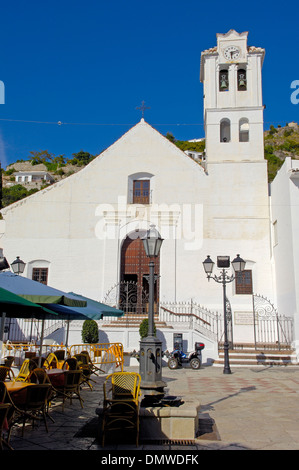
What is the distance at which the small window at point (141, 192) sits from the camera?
2189 cm

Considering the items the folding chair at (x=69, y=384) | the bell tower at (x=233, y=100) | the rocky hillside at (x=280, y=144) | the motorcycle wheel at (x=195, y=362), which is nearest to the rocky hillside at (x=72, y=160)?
the rocky hillside at (x=280, y=144)

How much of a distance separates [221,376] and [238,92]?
15906 millimetres

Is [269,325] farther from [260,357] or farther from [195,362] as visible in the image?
[195,362]

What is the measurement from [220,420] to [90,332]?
10.3 meters

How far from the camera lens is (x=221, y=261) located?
47.1 feet

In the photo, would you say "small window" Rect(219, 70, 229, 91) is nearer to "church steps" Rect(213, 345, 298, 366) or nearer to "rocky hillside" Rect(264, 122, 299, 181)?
"church steps" Rect(213, 345, 298, 366)

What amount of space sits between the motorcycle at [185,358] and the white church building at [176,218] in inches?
112

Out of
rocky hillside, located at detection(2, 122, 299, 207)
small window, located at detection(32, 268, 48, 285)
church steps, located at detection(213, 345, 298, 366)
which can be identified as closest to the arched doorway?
small window, located at detection(32, 268, 48, 285)

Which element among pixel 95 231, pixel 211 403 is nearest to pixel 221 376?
pixel 211 403

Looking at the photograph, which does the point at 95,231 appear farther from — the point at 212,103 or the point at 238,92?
the point at 238,92

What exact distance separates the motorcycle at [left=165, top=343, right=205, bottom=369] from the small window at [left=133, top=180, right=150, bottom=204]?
887cm

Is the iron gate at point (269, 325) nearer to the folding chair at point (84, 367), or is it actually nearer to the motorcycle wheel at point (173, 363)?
the motorcycle wheel at point (173, 363)

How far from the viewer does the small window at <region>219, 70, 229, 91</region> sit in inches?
888

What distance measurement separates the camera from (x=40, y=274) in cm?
2097
